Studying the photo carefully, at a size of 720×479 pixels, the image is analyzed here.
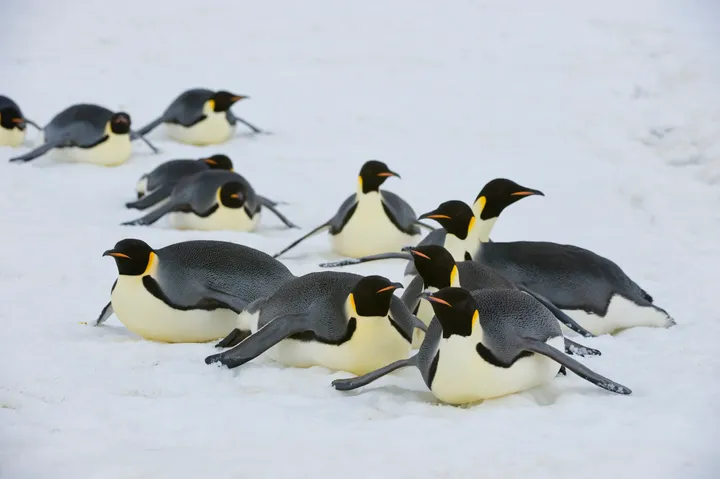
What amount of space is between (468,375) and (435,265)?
2.17 feet

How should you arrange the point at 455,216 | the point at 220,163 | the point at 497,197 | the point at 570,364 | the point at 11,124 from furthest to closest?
1. the point at 11,124
2. the point at 220,163
3. the point at 497,197
4. the point at 455,216
5. the point at 570,364

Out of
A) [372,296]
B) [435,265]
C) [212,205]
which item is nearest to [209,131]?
[212,205]

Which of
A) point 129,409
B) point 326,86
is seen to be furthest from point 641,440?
point 326,86

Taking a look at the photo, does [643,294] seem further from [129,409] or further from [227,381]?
[129,409]

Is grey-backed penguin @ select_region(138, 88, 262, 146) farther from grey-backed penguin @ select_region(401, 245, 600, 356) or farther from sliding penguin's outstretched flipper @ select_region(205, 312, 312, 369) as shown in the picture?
sliding penguin's outstretched flipper @ select_region(205, 312, 312, 369)

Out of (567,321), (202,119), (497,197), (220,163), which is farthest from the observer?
(202,119)

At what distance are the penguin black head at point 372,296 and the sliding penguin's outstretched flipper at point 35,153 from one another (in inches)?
212

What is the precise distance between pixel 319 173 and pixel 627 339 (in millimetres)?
4268

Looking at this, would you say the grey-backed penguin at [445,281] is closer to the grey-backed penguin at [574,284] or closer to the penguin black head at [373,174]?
the grey-backed penguin at [574,284]

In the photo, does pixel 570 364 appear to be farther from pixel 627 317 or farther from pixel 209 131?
pixel 209 131

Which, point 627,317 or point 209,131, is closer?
point 627,317

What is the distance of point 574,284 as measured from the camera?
186 inches

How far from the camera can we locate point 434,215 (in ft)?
15.5

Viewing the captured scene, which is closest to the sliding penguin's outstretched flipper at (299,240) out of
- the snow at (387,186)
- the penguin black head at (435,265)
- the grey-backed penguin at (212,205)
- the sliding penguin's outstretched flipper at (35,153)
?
the snow at (387,186)
